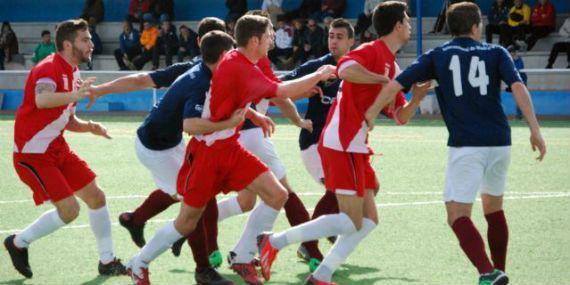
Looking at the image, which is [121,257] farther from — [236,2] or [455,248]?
[236,2]

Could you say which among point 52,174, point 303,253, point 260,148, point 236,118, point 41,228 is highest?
point 236,118

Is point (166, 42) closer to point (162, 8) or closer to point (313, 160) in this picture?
point (162, 8)

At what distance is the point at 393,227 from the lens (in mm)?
10195

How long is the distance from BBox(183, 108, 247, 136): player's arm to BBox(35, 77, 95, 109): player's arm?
1043 mm

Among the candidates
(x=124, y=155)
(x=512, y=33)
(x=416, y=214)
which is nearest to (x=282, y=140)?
(x=124, y=155)

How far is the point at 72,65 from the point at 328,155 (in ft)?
7.23

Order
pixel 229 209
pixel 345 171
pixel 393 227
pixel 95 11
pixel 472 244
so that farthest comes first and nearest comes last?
pixel 95 11, pixel 393 227, pixel 229 209, pixel 345 171, pixel 472 244

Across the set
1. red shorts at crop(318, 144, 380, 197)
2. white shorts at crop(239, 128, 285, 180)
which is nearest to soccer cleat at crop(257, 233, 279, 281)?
red shorts at crop(318, 144, 380, 197)

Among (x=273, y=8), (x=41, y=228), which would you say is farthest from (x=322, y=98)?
(x=273, y=8)

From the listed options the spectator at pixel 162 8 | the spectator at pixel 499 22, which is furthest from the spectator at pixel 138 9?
the spectator at pixel 499 22

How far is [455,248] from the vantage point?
9.07 m

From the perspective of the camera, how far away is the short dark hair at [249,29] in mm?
7625

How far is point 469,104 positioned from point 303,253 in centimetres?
219

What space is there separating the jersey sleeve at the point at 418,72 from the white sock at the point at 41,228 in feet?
9.27
